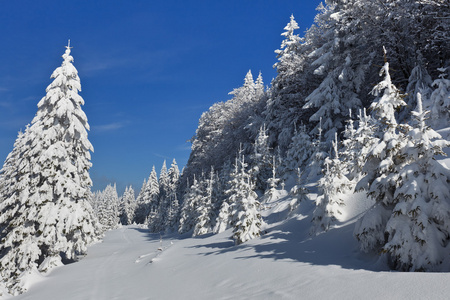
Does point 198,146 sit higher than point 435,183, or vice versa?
point 198,146

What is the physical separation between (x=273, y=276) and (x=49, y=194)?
1554 cm

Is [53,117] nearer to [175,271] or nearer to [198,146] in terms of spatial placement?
[175,271]

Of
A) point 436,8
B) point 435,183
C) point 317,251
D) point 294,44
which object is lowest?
point 317,251

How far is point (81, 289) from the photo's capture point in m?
12.9

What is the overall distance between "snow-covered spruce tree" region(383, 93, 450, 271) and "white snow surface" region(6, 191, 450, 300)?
0.92m

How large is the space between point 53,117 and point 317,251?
17786 millimetres

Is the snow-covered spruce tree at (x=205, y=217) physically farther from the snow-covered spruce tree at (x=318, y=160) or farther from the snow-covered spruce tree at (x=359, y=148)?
the snow-covered spruce tree at (x=359, y=148)

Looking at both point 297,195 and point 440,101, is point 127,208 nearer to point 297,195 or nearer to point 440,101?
point 297,195

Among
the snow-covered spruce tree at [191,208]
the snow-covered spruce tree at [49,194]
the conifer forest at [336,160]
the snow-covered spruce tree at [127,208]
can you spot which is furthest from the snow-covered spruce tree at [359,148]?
the snow-covered spruce tree at [127,208]

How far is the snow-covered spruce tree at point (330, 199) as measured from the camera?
1175cm

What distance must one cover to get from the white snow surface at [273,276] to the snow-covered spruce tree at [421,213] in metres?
0.92

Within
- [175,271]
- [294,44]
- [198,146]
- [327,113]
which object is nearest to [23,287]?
[175,271]

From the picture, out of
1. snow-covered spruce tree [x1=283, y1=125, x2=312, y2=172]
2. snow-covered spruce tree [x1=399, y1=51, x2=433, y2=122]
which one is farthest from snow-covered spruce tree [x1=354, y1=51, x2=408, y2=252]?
snow-covered spruce tree [x1=283, y1=125, x2=312, y2=172]

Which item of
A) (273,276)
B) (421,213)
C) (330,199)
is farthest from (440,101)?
(273,276)
